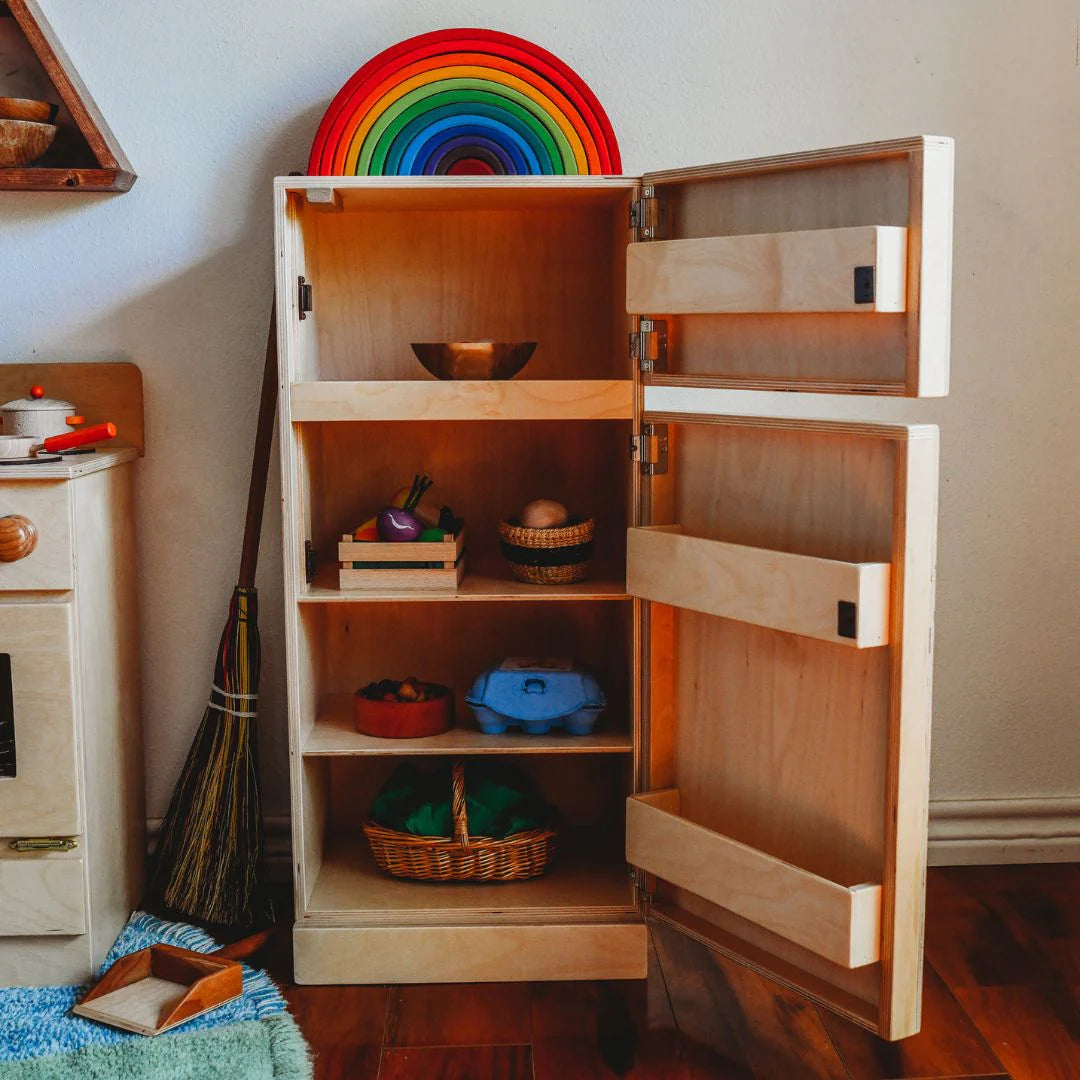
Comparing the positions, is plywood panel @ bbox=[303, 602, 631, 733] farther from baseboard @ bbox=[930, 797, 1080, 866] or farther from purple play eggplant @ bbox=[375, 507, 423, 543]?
baseboard @ bbox=[930, 797, 1080, 866]

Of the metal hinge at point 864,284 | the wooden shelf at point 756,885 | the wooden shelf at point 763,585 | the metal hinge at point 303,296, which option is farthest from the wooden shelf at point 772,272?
the wooden shelf at point 756,885

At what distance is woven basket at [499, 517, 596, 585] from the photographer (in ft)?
7.10

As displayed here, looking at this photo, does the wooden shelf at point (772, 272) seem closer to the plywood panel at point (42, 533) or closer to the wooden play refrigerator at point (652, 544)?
the wooden play refrigerator at point (652, 544)

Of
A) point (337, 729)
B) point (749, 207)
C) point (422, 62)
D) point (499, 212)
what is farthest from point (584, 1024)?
point (422, 62)

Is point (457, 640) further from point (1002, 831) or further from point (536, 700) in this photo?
point (1002, 831)

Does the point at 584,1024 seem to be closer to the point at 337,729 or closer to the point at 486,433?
the point at 337,729

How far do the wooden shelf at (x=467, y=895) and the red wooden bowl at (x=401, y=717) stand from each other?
29 cm

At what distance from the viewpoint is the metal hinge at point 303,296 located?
A: 82.7 inches

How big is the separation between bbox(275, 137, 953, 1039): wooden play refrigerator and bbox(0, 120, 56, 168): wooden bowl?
518 mm

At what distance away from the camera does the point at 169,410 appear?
7.93 ft

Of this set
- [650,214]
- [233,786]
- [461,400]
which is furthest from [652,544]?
[233,786]

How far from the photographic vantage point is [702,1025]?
1.97 m

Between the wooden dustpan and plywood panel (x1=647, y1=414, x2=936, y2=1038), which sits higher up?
plywood panel (x1=647, y1=414, x2=936, y2=1038)

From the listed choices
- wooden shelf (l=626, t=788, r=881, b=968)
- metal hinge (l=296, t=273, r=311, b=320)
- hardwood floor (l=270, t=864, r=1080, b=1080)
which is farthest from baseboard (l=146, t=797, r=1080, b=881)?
metal hinge (l=296, t=273, r=311, b=320)
